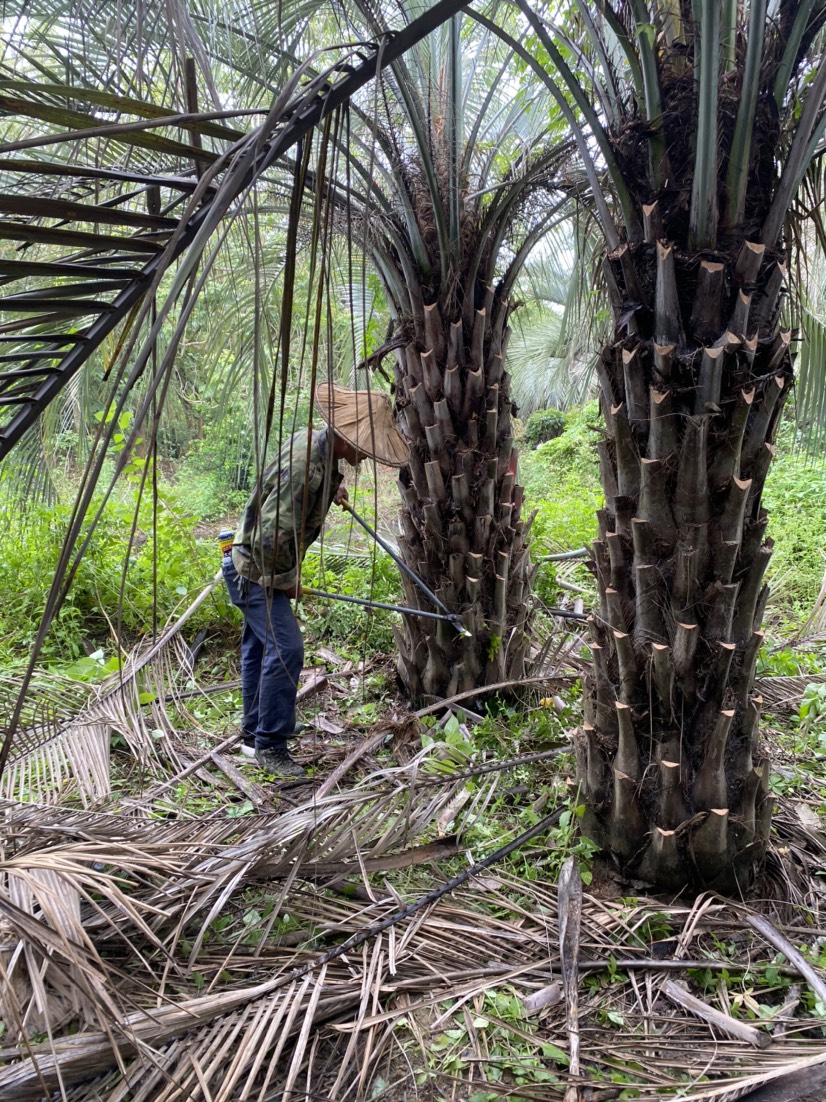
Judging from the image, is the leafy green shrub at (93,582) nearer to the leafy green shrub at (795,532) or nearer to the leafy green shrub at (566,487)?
the leafy green shrub at (566,487)

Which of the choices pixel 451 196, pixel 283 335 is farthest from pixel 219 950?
pixel 451 196

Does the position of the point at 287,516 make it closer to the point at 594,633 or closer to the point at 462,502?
the point at 462,502

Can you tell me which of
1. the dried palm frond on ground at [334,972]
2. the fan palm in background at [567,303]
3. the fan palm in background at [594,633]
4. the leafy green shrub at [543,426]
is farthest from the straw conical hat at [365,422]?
the leafy green shrub at [543,426]

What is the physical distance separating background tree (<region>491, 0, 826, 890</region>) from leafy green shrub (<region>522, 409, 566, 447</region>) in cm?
1118

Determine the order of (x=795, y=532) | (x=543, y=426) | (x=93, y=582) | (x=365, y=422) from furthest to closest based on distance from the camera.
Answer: (x=543, y=426)
(x=795, y=532)
(x=93, y=582)
(x=365, y=422)

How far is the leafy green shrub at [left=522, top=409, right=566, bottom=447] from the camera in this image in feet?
43.2

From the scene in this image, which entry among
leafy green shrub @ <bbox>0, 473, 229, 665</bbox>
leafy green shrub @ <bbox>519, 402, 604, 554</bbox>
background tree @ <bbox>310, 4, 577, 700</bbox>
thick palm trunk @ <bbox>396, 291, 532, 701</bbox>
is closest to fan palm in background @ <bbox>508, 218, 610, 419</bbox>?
background tree @ <bbox>310, 4, 577, 700</bbox>

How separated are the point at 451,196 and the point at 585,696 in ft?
6.70

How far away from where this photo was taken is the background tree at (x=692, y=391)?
168 centimetres

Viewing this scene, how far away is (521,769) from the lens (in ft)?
9.23

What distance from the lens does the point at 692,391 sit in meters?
1.75

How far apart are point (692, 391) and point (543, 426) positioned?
39.1 ft

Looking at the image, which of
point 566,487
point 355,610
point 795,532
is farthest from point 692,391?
point 566,487

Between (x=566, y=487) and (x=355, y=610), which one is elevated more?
(x=566, y=487)
